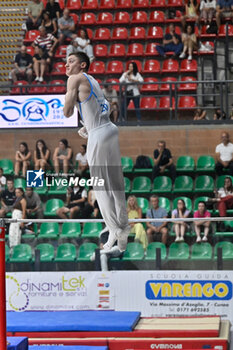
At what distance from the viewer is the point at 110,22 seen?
51.9 ft

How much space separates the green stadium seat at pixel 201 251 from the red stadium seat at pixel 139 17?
556 cm

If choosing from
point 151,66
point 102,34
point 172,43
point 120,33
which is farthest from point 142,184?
point 120,33

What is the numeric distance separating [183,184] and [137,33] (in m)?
7.37

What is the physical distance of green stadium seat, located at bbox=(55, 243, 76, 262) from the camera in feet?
39.2

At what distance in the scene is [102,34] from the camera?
15125 mm

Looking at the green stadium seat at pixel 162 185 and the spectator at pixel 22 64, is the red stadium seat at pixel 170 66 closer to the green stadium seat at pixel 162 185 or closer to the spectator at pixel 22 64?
the spectator at pixel 22 64

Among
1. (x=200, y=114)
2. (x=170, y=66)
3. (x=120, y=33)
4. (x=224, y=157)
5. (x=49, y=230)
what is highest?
(x=120, y=33)

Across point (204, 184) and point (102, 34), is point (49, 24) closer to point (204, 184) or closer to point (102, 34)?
point (204, 184)

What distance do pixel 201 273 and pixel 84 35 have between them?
13.4ft

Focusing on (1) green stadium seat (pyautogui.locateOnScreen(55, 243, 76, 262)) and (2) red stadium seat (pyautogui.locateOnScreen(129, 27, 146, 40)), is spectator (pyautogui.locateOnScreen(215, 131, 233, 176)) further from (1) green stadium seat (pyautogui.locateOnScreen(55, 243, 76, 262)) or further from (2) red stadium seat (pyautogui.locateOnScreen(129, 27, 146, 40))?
(2) red stadium seat (pyautogui.locateOnScreen(129, 27, 146, 40))

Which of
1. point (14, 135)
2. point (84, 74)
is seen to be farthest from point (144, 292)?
point (84, 74)

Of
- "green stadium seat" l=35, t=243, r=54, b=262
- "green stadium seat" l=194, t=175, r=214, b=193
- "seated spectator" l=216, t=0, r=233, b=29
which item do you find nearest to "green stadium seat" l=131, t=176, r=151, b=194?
"green stadium seat" l=194, t=175, r=214, b=193

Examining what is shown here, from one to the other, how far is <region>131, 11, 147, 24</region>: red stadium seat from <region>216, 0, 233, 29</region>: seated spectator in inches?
56.9

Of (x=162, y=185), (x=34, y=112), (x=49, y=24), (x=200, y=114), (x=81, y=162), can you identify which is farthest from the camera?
(x=200, y=114)
